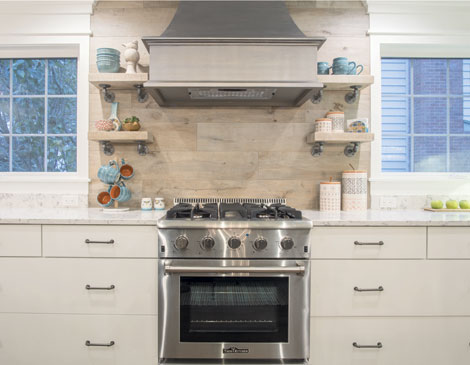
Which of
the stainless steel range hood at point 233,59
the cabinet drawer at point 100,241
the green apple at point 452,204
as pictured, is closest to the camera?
the cabinet drawer at point 100,241

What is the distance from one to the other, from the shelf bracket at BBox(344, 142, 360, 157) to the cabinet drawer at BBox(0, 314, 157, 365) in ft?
5.39

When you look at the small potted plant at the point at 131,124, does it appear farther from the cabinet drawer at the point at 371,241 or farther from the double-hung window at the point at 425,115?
the double-hung window at the point at 425,115

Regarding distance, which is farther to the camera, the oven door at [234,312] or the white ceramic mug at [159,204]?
the white ceramic mug at [159,204]

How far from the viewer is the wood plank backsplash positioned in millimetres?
2232

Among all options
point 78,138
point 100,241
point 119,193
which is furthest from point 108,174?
point 100,241

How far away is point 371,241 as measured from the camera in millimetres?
1606

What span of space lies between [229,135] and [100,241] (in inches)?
A: 43.6

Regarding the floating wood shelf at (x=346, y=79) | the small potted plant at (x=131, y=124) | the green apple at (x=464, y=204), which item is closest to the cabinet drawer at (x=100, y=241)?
the small potted plant at (x=131, y=124)

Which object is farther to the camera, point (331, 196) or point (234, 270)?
point (331, 196)

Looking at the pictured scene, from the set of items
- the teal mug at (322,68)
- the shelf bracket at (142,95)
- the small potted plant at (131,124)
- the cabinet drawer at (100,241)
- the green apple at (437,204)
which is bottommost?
the cabinet drawer at (100,241)

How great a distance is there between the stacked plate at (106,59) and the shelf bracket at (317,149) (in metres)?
1.44

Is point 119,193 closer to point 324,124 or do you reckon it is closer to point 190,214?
point 190,214

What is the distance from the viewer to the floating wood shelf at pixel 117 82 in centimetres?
196

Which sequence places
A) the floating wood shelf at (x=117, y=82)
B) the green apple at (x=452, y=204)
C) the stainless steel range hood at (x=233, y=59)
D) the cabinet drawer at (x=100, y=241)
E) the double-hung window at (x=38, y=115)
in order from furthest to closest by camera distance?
1. the double-hung window at (x=38, y=115)
2. the green apple at (x=452, y=204)
3. the floating wood shelf at (x=117, y=82)
4. the stainless steel range hood at (x=233, y=59)
5. the cabinet drawer at (x=100, y=241)
